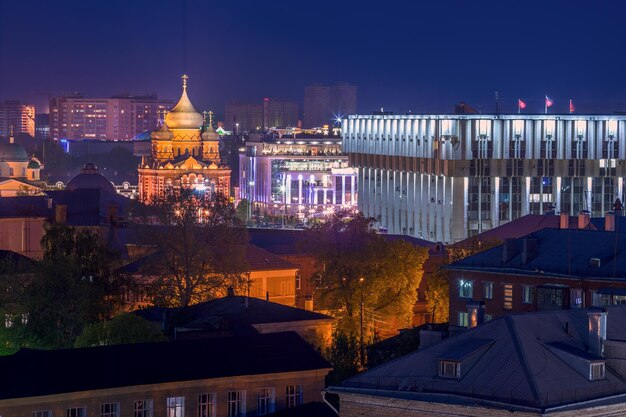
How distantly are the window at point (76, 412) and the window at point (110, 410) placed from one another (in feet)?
2.04

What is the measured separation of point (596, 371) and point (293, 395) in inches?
613

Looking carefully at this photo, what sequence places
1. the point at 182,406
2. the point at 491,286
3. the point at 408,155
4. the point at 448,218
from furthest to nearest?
1. the point at 408,155
2. the point at 448,218
3. the point at 491,286
4. the point at 182,406

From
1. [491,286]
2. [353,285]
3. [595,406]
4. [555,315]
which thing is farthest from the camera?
[353,285]

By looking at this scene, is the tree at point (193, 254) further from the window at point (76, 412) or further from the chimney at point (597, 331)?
the chimney at point (597, 331)

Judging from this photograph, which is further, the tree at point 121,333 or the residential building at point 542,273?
the residential building at point 542,273

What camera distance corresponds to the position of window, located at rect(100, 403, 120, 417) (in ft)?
183

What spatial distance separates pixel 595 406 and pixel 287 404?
1658 cm

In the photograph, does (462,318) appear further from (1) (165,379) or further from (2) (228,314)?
(1) (165,379)

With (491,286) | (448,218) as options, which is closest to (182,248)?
(491,286)

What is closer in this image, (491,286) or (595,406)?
(595,406)

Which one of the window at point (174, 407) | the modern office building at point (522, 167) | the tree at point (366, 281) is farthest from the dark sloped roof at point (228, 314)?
the modern office building at point (522, 167)

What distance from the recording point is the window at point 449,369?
45.4 meters

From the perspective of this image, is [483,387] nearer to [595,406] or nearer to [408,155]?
[595,406]

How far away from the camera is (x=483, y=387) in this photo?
44.6 meters
